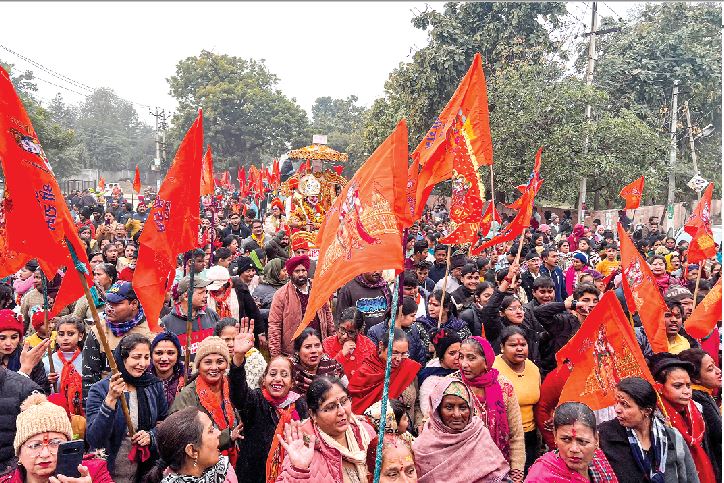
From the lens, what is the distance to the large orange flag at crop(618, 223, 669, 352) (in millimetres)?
4748

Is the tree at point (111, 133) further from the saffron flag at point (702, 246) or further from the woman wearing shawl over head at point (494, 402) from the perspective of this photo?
the woman wearing shawl over head at point (494, 402)

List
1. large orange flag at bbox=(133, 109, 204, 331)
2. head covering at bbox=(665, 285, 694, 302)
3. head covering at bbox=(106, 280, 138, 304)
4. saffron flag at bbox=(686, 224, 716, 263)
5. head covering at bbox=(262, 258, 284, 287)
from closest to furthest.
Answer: large orange flag at bbox=(133, 109, 204, 331)
head covering at bbox=(106, 280, 138, 304)
head covering at bbox=(665, 285, 694, 302)
head covering at bbox=(262, 258, 284, 287)
saffron flag at bbox=(686, 224, 716, 263)

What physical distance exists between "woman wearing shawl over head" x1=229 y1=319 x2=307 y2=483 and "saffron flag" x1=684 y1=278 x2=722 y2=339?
3.19m

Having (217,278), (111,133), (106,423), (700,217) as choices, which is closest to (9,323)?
(106,423)

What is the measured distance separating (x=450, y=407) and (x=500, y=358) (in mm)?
993

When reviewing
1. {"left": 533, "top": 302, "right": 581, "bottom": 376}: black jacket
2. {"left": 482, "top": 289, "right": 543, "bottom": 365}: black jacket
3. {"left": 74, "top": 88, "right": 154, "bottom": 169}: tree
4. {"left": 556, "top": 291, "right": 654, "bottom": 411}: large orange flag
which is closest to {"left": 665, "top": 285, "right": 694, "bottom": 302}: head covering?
{"left": 533, "top": 302, "right": 581, "bottom": 376}: black jacket

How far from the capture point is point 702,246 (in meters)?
7.80

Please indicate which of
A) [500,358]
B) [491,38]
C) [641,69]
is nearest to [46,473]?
[500,358]

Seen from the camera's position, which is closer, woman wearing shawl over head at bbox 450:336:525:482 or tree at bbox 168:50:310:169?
woman wearing shawl over head at bbox 450:336:525:482

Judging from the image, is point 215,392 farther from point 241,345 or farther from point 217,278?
point 217,278

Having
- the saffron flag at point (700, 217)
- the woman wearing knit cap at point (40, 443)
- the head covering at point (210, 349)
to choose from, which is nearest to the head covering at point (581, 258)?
the saffron flag at point (700, 217)

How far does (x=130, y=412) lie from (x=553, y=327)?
3.13m

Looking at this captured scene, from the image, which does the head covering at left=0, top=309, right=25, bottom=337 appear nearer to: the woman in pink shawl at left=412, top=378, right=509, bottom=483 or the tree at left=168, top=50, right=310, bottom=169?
the woman in pink shawl at left=412, top=378, right=509, bottom=483

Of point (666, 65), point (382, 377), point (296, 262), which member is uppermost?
point (666, 65)
